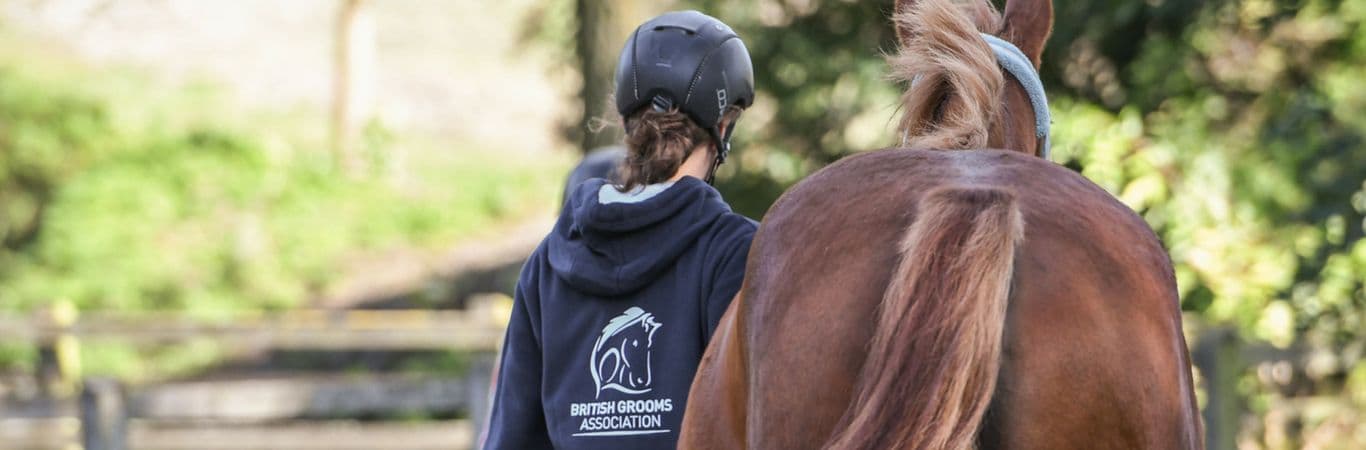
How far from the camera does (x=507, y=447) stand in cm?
257

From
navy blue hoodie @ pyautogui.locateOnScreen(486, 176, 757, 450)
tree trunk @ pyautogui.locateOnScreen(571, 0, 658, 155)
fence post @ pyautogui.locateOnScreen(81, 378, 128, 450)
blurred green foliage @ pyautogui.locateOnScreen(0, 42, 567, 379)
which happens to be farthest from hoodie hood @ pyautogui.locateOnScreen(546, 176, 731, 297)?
blurred green foliage @ pyautogui.locateOnScreen(0, 42, 567, 379)

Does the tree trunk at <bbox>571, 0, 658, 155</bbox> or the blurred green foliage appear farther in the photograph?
the blurred green foliage

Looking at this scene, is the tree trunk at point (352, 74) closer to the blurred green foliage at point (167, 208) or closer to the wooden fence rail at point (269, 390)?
the blurred green foliage at point (167, 208)

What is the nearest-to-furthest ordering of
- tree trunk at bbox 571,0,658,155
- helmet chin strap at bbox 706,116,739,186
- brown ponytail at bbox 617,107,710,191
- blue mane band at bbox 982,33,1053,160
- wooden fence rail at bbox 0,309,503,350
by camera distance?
1. blue mane band at bbox 982,33,1053,160
2. brown ponytail at bbox 617,107,710,191
3. helmet chin strap at bbox 706,116,739,186
4. tree trunk at bbox 571,0,658,155
5. wooden fence rail at bbox 0,309,503,350

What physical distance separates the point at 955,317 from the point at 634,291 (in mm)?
902

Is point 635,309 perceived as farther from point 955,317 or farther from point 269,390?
point 269,390

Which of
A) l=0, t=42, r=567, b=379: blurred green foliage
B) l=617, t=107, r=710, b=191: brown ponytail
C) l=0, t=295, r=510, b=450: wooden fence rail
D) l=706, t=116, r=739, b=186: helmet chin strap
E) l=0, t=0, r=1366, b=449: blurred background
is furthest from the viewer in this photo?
l=0, t=42, r=567, b=379: blurred green foliage

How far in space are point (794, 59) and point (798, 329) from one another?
6095mm

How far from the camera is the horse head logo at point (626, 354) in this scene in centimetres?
238

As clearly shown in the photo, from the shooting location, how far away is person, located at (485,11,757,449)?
2.38 metres

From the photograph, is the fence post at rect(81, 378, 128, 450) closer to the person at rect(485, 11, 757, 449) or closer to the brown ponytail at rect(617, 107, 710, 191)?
the person at rect(485, 11, 757, 449)

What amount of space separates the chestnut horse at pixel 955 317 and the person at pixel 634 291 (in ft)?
1.35

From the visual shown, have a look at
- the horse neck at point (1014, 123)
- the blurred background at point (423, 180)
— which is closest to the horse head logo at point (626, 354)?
the horse neck at point (1014, 123)

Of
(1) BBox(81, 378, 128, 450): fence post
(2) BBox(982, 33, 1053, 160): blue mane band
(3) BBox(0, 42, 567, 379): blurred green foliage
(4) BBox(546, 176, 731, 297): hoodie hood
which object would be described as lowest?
(3) BBox(0, 42, 567, 379): blurred green foliage
